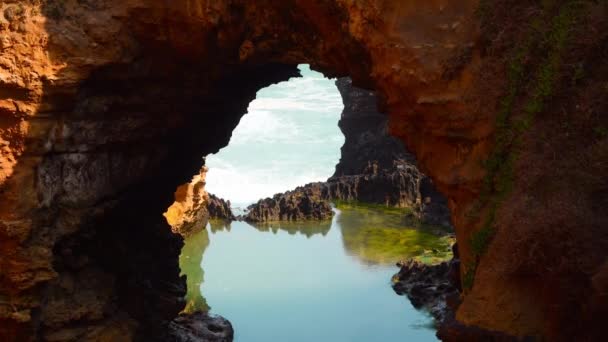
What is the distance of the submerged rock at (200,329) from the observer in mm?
15547

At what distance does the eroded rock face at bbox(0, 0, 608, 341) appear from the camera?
6.60 m

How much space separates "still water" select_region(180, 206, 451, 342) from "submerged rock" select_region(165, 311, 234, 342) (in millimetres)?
536

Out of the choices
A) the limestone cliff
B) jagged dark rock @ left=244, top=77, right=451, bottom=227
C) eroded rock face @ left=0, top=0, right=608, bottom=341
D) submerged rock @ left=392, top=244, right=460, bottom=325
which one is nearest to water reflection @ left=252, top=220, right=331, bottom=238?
jagged dark rock @ left=244, top=77, right=451, bottom=227

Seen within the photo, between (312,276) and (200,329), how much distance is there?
22.8 feet

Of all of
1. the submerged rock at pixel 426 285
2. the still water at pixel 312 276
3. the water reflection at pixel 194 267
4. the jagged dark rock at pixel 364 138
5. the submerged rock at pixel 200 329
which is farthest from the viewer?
the jagged dark rock at pixel 364 138

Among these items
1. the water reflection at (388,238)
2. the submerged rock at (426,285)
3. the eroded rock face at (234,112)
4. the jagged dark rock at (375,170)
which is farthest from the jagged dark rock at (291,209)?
the eroded rock face at (234,112)

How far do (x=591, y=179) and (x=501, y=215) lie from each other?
1.11m

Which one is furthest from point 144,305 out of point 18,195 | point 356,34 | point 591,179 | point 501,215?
point 591,179

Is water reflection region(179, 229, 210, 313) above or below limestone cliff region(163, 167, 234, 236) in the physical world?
below

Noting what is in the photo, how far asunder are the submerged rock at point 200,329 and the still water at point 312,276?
0.54 metres

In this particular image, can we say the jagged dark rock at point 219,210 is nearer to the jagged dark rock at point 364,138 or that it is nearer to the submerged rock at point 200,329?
the jagged dark rock at point 364,138

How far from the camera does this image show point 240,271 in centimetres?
2378

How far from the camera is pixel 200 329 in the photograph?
16281 millimetres

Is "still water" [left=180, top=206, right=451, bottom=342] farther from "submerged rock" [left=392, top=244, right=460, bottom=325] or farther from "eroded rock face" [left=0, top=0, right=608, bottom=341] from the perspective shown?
"eroded rock face" [left=0, top=0, right=608, bottom=341]
